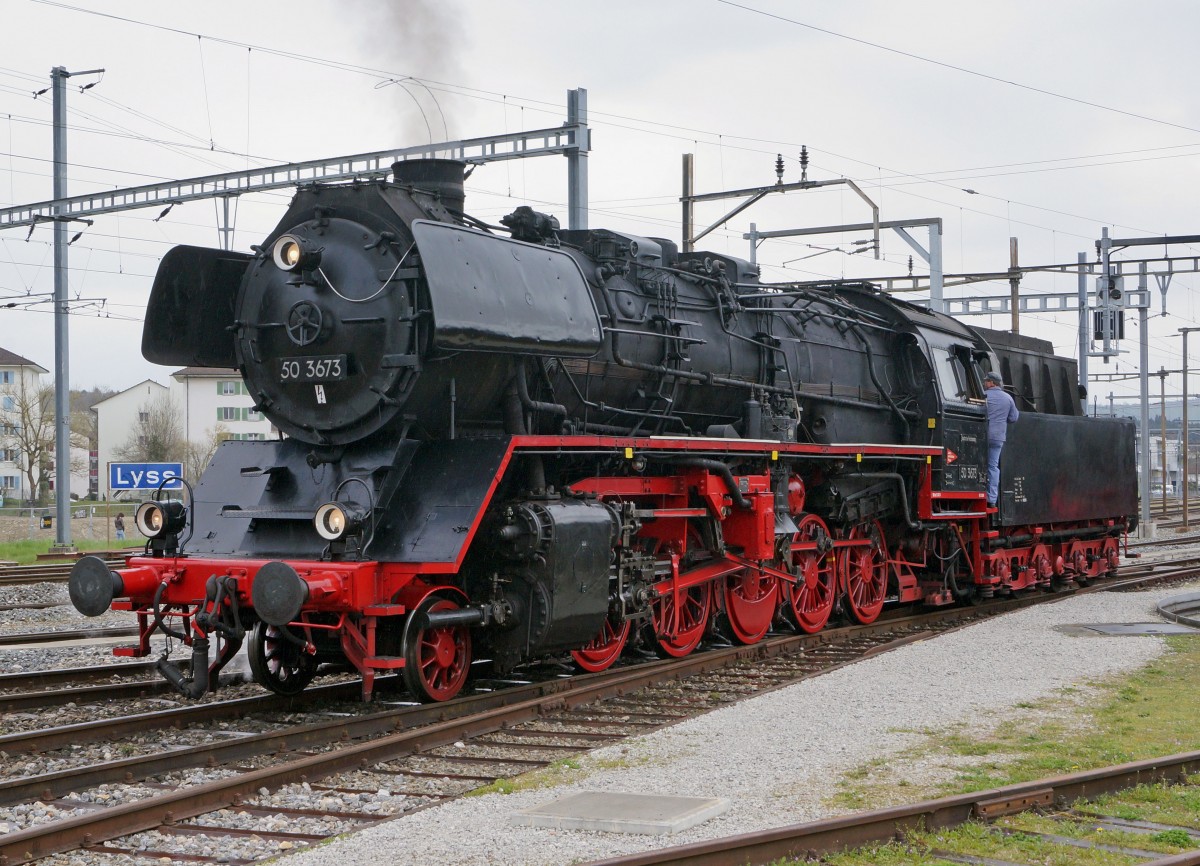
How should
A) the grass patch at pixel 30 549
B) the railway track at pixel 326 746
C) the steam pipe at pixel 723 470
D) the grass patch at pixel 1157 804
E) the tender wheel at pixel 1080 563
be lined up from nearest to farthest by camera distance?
the grass patch at pixel 1157 804
the railway track at pixel 326 746
the steam pipe at pixel 723 470
the tender wheel at pixel 1080 563
the grass patch at pixel 30 549

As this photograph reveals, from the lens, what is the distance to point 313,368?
9023mm

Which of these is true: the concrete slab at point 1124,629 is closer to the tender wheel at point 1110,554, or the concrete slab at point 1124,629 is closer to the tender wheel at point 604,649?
the tender wheel at point 604,649

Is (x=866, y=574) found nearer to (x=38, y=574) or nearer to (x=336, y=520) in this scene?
(x=336, y=520)

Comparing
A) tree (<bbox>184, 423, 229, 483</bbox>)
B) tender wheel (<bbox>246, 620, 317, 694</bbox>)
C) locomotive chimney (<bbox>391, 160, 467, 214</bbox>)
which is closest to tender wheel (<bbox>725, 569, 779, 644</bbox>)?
tender wheel (<bbox>246, 620, 317, 694</bbox>)

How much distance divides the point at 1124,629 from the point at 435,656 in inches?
306

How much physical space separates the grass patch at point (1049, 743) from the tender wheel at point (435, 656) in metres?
3.09

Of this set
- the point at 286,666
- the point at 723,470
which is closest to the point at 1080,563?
the point at 723,470

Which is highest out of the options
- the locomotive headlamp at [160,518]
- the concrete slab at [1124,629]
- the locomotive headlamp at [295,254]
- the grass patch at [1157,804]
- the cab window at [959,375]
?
the locomotive headlamp at [295,254]

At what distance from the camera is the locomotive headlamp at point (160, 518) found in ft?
30.4

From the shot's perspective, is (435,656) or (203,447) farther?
(203,447)

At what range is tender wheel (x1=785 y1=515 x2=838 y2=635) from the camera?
1277cm

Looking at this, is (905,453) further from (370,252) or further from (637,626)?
(370,252)

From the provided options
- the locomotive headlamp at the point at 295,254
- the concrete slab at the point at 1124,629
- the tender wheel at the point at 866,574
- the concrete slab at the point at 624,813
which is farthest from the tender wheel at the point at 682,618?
the concrete slab at the point at 624,813

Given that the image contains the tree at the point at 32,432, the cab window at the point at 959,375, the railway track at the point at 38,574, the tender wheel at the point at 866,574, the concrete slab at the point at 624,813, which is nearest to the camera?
the concrete slab at the point at 624,813
